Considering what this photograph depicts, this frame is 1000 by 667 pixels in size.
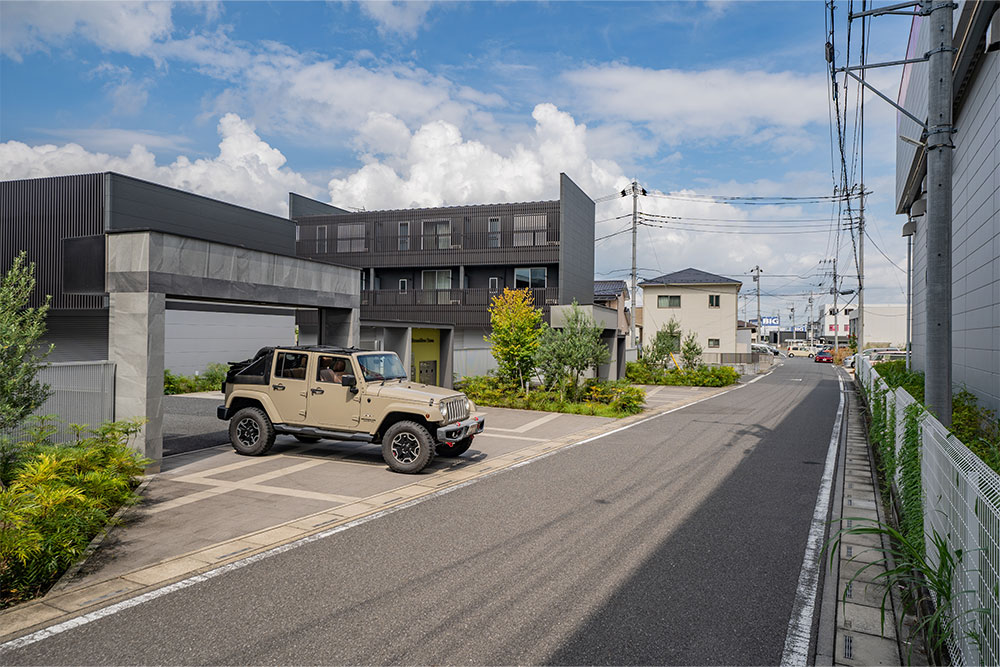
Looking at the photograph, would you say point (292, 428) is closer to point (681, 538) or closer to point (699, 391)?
point (681, 538)

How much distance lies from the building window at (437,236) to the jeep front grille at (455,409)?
77.4ft

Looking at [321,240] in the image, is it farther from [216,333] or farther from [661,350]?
[661,350]

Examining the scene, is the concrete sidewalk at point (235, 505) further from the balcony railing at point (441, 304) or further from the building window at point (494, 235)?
the building window at point (494, 235)

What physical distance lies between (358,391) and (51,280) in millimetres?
19062

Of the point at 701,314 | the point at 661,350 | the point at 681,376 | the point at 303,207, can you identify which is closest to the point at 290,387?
the point at 681,376

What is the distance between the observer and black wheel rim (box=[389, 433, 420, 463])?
10219 millimetres

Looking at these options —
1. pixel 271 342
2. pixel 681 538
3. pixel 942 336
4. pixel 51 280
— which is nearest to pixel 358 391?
pixel 681 538

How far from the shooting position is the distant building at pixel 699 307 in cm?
5047

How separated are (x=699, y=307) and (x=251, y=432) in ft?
149

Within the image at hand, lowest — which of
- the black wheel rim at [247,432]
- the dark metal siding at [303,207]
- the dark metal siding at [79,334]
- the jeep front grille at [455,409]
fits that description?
the black wheel rim at [247,432]

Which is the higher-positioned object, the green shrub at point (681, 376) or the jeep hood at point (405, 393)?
the jeep hood at point (405, 393)

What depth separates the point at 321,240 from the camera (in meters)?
36.2

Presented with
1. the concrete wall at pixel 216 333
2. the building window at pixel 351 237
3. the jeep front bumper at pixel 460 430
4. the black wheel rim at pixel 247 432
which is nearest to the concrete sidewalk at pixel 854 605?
the jeep front bumper at pixel 460 430

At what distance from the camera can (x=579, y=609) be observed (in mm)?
5012
